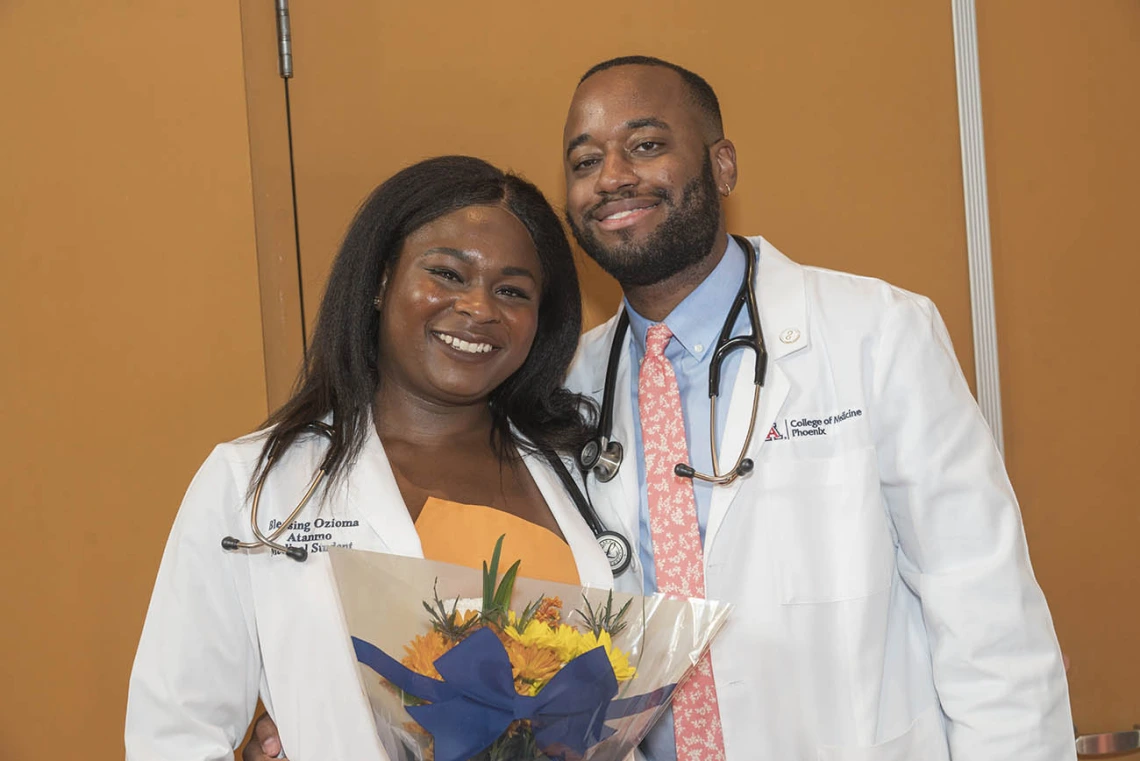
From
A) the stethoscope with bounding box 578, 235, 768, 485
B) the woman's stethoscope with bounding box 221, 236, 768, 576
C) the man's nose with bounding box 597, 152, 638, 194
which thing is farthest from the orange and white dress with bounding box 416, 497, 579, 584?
the man's nose with bounding box 597, 152, 638, 194

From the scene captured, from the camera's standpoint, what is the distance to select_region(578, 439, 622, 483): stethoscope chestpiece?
88.1 inches

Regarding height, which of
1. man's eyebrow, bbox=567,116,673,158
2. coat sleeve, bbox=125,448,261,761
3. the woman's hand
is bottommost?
the woman's hand

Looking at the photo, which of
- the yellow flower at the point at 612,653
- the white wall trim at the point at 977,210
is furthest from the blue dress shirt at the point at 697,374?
the white wall trim at the point at 977,210

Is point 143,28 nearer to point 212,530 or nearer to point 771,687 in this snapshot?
point 212,530

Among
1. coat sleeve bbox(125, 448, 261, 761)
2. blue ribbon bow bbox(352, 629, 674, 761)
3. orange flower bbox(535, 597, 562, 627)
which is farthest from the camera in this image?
coat sleeve bbox(125, 448, 261, 761)

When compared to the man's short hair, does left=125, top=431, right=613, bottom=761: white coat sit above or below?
below

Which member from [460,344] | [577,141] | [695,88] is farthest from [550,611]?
[695,88]

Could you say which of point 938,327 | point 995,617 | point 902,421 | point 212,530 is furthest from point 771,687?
point 212,530

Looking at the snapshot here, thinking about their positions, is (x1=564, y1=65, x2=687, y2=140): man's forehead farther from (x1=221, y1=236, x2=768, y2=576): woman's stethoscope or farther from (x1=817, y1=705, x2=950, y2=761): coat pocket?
(x1=817, y1=705, x2=950, y2=761): coat pocket

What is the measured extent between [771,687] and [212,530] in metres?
1.03

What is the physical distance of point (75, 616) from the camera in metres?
2.41

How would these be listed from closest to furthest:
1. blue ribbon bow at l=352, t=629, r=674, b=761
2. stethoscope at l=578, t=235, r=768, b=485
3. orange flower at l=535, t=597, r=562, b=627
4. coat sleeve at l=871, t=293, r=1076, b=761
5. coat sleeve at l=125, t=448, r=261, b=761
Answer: blue ribbon bow at l=352, t=629, r=674, b=761, orange flower at l=535, t=597, r=562, b=627, coat sleeve at l=125, t=448, r=261, b=761, coat sleeve at l=871, t=293, r=1076, b=761, stethoscope at l=578, t=235, r=768, b=485

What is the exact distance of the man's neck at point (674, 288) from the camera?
2309 mm

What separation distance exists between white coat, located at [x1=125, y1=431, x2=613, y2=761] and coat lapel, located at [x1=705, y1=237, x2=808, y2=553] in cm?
58
